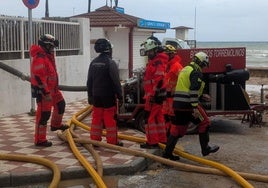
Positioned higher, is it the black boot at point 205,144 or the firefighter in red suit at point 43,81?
the firefighter in red suit at point 43,81

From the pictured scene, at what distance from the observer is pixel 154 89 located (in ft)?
24.9

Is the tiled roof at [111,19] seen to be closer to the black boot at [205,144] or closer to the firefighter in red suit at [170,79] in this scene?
the firefighter in red suit at [170,79]

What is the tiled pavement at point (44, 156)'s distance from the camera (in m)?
6.10

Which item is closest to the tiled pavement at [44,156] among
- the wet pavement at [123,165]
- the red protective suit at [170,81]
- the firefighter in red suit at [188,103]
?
the wet pavement at [123,165]

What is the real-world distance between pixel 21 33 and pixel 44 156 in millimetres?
4947

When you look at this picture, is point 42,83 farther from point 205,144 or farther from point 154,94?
point 205,144

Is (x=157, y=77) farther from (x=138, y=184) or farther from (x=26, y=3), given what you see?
(x=26, y=3)

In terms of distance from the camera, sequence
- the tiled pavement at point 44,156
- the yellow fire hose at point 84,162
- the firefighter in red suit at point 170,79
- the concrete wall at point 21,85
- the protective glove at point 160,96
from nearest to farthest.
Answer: the yellow fire hose at point 84,162
the tiled pavement at point 44,156
the protective glove at point 160,96
the firefighter in red suit at point 170,79
the concrete wall at point 21,85

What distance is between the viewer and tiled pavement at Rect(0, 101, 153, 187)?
610cm

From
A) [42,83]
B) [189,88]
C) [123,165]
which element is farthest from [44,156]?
[189,88]

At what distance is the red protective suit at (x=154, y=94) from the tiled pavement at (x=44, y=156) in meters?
0.36

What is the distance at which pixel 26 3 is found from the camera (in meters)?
10.5

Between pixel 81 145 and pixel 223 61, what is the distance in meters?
4.04

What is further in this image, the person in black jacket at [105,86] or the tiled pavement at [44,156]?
the person in black jacket at [105,86]
